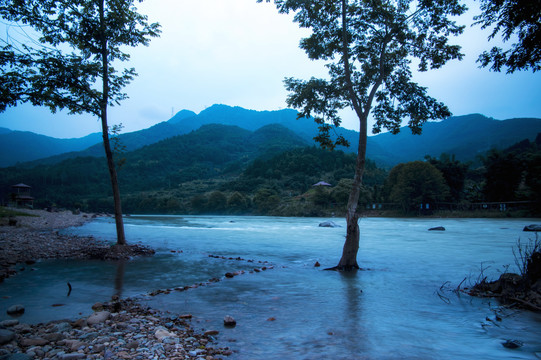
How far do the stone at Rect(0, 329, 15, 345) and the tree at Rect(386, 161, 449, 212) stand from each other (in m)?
67.8

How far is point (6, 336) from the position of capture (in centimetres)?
371

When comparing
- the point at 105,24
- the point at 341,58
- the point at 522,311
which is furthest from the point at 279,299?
the point at 105,24

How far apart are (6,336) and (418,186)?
69.5m

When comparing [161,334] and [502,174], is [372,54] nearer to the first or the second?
[161,334]

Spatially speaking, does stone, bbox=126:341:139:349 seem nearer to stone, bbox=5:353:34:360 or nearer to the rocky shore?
the rocky shore

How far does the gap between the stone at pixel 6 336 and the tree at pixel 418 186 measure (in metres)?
67.8

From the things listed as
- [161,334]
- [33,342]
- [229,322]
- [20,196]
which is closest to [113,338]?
[161,334]

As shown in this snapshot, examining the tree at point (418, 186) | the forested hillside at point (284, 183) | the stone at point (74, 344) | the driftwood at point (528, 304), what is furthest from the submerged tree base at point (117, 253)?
the tree at point (418, 186)

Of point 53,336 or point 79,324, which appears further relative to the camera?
point 79,324

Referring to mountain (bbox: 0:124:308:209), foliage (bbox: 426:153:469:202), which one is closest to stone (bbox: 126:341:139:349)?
foliage (bbox: 426:153:469:202)

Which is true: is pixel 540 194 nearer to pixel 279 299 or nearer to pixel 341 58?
pixel 341 58

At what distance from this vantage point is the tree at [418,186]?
62.5 m

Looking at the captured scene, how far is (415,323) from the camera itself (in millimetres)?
5074

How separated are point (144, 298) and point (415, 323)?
5.09 metres
